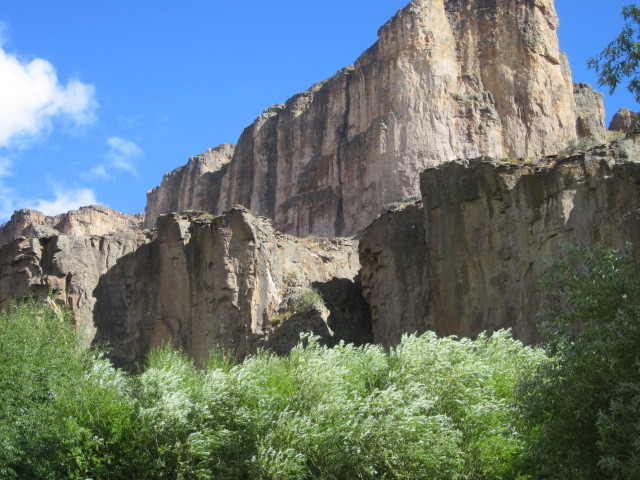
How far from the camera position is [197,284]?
5503 cm

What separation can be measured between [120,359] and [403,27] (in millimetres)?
33577

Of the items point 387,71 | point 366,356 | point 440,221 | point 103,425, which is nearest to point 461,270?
point 440,221

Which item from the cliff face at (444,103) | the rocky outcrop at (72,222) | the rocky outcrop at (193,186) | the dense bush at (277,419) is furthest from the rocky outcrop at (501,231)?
the rocky outcrop at (72,222)

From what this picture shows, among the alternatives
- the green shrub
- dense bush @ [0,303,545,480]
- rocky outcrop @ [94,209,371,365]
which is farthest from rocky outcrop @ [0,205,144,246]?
dense bush @ [0,303,545,480]

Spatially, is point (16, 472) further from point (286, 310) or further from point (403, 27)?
point (403, 27)

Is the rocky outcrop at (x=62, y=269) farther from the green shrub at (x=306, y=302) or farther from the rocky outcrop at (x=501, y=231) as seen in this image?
the rocky outcrop at (x=501, y=231)

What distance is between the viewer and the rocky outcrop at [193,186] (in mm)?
102625

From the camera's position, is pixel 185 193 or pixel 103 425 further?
pixel 185 193

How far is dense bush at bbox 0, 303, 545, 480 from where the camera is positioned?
29906mm

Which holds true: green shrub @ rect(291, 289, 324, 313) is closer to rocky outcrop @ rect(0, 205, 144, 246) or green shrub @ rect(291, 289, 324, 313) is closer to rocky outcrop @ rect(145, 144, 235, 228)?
rocky outcrop @ rect(145, 144, 235, 228)

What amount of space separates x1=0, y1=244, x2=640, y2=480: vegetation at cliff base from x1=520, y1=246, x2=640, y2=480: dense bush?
53 mm

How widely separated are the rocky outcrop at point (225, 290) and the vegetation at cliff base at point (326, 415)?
51.4 feet

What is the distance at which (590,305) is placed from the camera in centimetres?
2475

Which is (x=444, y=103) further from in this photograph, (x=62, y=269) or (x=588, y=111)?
(x=62, y=269)
